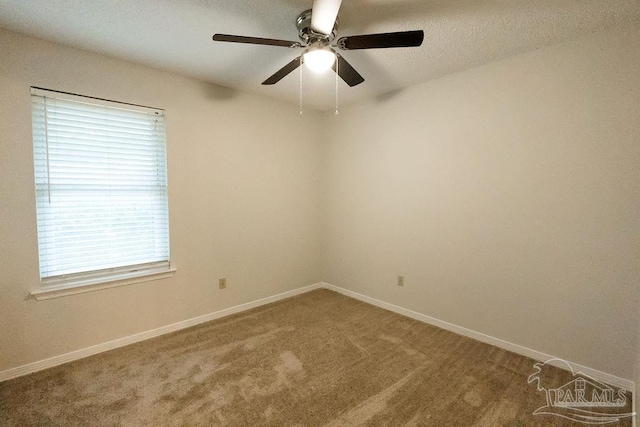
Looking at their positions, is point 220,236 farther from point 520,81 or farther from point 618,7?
point 618,7

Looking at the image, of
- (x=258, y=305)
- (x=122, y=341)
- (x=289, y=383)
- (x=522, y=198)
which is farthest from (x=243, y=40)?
(x=258, y=305)

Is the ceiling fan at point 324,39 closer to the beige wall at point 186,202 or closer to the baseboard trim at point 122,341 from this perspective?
the beige wall at point 186,202

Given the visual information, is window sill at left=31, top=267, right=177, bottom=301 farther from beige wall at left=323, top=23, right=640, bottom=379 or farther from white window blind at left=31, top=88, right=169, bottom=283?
beige wall at left=323, top=23, right=640, bottom=379

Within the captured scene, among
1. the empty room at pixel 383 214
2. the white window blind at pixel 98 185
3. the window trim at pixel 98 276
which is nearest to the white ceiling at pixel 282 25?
the empty room at pixel 383 214

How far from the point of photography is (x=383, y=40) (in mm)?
1550

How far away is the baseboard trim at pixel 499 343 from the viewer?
6.38 feet

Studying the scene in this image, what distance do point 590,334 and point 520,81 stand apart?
197cm

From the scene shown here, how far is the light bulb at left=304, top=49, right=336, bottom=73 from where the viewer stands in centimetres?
169

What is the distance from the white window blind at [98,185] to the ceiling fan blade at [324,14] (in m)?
1.78

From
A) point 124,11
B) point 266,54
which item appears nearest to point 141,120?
point 124,11

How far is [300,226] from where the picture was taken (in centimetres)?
374

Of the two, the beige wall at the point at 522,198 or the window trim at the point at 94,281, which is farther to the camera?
the window trim at the point at 94,281

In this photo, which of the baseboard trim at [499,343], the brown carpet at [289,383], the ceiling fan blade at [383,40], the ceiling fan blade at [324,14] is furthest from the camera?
the baseboard trim at [499,343]

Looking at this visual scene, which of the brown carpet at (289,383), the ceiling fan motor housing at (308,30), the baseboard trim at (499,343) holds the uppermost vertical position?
the ceiling fan motor housing at (308,30)
